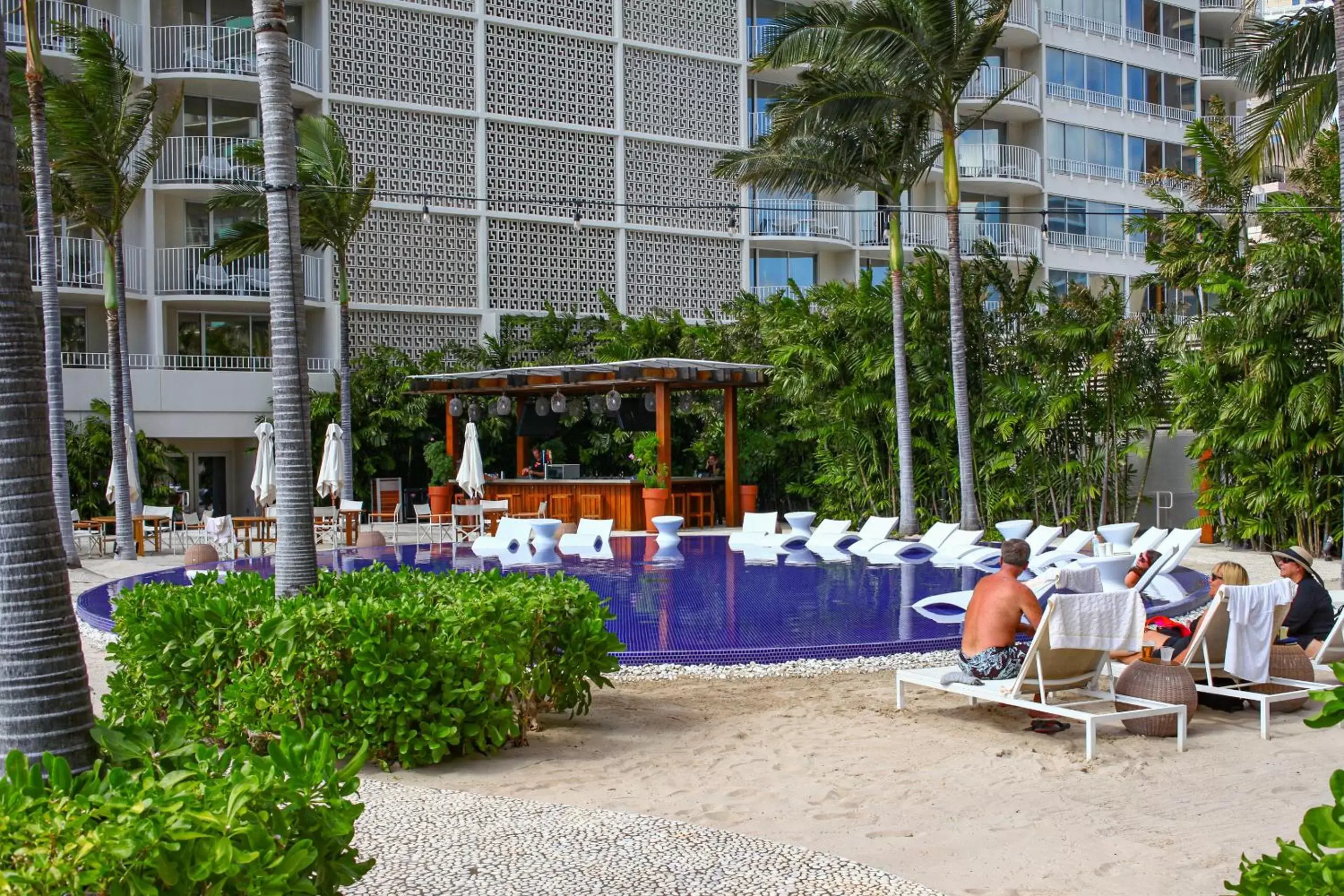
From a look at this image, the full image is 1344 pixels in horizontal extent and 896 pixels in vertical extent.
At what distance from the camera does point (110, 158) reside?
1955 centimetres

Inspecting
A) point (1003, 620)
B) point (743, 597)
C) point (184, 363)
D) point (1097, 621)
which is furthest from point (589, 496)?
point (1097, 621)

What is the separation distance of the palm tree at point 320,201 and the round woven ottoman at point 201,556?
737cm

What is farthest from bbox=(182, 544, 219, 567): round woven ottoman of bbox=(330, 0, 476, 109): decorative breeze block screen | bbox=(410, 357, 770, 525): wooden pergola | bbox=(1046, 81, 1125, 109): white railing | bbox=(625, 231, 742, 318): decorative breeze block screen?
bbox=(1046, 81, 1125, 109): white railing

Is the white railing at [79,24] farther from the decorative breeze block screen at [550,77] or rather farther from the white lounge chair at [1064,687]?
the white lounge chair at [1064,687]

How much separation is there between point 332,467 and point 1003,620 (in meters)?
14.6

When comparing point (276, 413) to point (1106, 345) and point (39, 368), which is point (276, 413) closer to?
point (39, 368)

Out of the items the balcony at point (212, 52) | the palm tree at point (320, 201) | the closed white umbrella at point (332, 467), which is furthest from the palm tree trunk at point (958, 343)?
the balcony at point (212, 52)

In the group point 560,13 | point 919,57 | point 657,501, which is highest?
point 560,13

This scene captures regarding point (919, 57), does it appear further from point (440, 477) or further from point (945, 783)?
point (945, 783)

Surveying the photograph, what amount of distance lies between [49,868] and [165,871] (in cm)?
24

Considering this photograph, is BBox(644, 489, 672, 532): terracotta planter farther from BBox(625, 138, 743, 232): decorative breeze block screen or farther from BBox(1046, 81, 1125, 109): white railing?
BBox(1046, 81, 1125, 109): white railing

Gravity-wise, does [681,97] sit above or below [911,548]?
above

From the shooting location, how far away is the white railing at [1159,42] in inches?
1586

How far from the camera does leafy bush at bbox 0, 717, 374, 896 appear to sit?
9.45 feet
